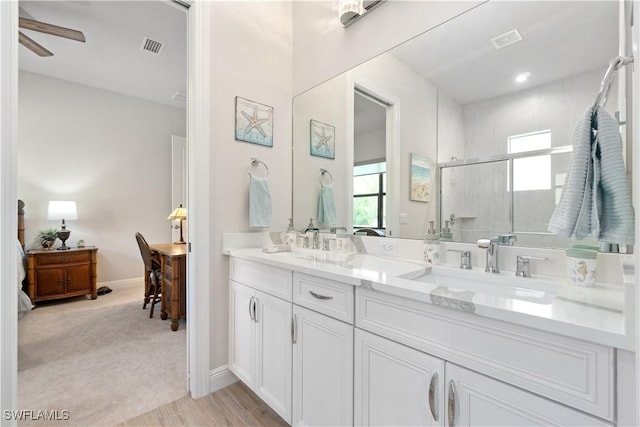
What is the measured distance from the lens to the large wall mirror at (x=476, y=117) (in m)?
1.08

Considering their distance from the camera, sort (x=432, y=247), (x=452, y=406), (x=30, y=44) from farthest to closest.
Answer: (x=30, y=44)
(x=432, y=247)
(x=452, y=406)

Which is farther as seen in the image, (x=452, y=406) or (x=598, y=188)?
(x=452, y=406)

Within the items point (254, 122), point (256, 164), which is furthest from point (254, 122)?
point (256, 164)

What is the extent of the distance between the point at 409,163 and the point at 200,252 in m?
1.38

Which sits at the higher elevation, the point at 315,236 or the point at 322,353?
the point at 315,236

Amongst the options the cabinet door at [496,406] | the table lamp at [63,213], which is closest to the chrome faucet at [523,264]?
the cabinet door at [496,406]

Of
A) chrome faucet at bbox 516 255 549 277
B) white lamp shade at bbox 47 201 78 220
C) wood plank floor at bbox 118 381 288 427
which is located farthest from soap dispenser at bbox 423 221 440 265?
white lamp shade at bbox 47 201 78 220

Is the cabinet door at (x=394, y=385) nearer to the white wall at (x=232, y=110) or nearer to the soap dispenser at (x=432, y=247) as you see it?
the soap dispenser at (x=432, y=247)

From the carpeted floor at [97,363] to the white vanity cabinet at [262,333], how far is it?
1.71ft

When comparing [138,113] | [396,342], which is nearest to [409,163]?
[396,342]

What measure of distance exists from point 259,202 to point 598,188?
172 cm

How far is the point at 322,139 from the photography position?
210cm

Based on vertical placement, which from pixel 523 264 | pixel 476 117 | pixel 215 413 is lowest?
pixel 215 413

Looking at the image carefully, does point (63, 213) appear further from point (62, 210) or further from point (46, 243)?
point (46, 243)
